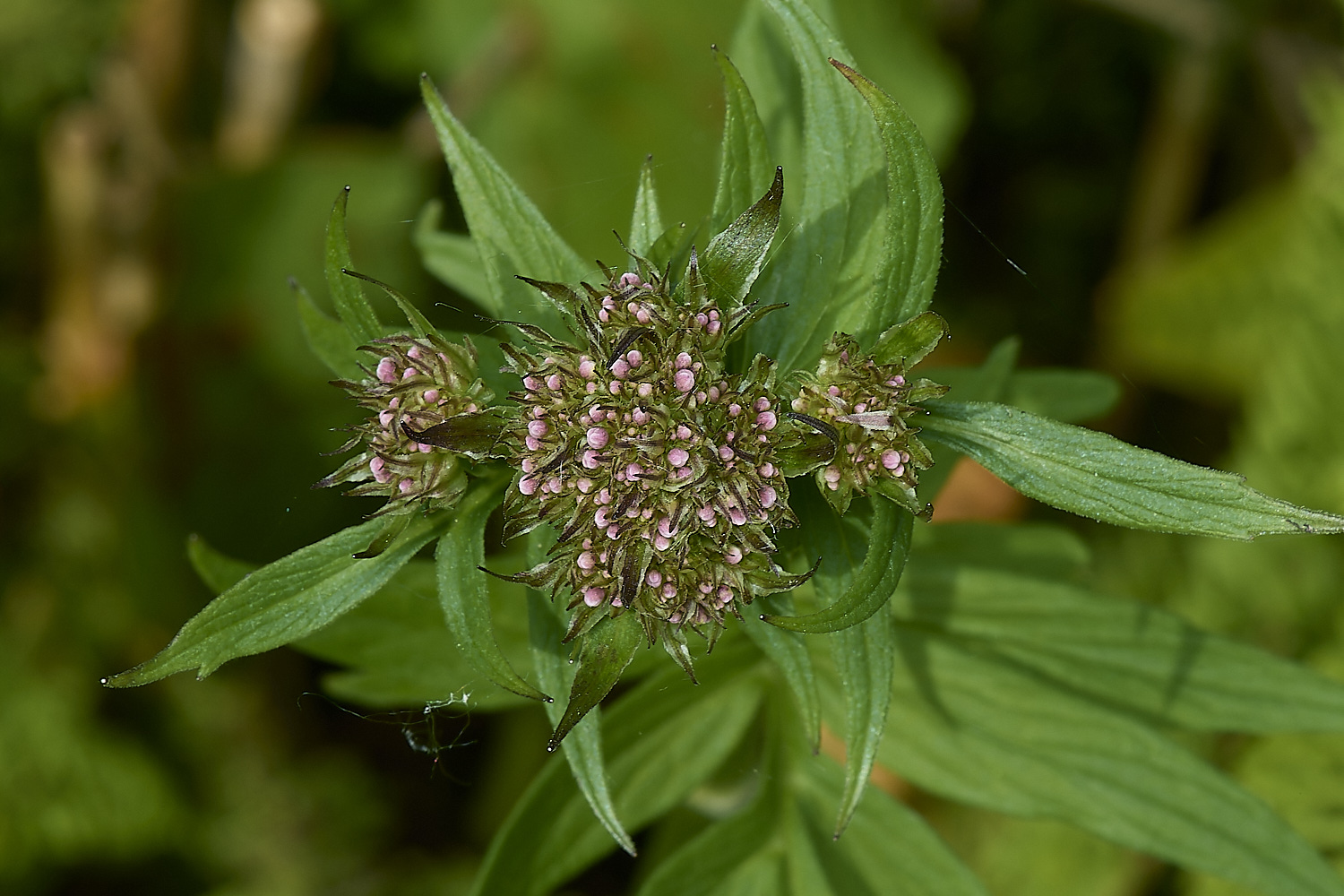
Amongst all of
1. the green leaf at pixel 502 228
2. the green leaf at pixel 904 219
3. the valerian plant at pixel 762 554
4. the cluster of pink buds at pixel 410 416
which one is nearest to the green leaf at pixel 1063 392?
the valerian plant at pixel 762 554

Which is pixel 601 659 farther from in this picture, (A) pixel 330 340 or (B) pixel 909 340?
(A) pixel 330 340

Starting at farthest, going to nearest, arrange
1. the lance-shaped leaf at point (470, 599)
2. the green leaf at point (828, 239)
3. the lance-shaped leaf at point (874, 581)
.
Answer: the green leaf at point (828, 239) < the lance-shaped leaf at point (470, 599) < the lance-shaped leaf at point (874, 581)

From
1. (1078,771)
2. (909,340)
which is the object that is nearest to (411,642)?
(909,340)

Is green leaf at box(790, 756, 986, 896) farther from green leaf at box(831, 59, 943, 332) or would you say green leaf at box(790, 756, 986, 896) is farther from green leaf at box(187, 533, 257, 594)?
green leaf at box(187, 533, 257, 594)

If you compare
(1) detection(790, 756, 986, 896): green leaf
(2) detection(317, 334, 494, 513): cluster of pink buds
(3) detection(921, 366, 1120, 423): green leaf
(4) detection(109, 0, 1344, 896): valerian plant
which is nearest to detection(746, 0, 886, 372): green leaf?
(4) detection(109, 0, 1344, 896): valerian plant

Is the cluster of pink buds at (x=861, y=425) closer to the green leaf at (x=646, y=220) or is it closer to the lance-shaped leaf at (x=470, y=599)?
the green leaf at (x=646, y=220)

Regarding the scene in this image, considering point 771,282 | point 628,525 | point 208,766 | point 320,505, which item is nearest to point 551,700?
point 628,525
